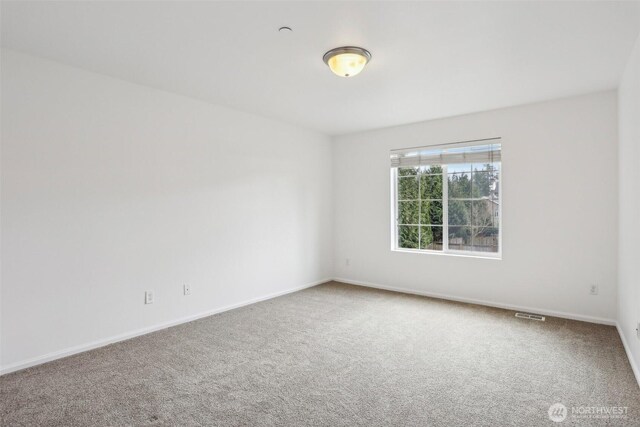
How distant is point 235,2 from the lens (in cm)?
212

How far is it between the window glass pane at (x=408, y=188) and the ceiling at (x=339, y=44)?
1516 millimetres

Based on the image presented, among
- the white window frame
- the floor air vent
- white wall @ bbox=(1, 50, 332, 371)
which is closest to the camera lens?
white wall @ bbox=(1, 50, 332, 371)

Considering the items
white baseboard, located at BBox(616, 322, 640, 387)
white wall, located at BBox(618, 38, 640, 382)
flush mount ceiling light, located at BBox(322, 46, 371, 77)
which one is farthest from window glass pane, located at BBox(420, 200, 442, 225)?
flush mount ceiling light, located at BBox(322, 46, 371, 77)

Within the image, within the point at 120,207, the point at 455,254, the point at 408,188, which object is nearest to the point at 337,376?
the point at 120,207

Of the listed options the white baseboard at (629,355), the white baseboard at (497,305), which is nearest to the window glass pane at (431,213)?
the white baseboard at (497,305)

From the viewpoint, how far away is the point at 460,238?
15.8 feet

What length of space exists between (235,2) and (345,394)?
2.56 metres

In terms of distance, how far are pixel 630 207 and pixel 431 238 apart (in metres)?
2.38

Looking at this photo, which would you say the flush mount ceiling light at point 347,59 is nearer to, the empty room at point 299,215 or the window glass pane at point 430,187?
the empty room at point 299,215

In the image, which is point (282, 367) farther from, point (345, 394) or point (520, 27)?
point (520, 27)

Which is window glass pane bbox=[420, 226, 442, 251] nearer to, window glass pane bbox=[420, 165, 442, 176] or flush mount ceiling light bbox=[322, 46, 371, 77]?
window glass pane bbox=[420, 165, 442, 176]

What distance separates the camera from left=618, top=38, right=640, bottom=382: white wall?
2596mm

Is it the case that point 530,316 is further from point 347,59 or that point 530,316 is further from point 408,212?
point 347,59

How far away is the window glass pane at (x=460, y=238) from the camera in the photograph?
4.74 metres
